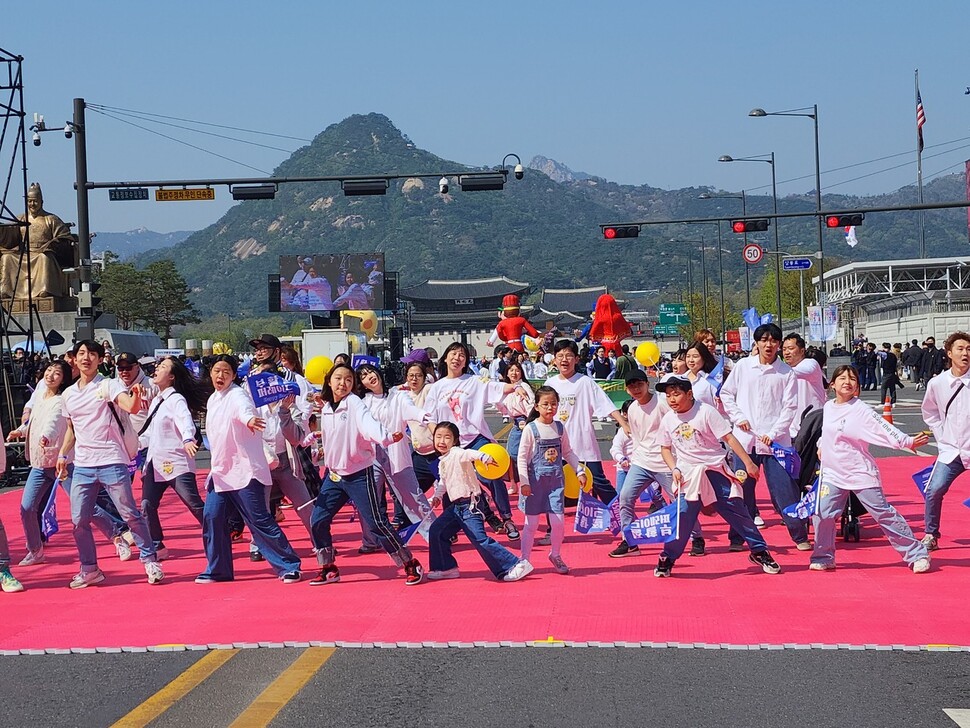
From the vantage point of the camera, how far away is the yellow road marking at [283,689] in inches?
216

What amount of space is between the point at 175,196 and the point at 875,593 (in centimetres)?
1925

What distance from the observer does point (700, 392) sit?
1056 cm

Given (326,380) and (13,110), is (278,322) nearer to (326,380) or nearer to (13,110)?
(13,110)

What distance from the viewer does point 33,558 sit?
10625mm

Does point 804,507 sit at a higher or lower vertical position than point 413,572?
higher

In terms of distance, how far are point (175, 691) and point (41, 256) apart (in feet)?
93.9

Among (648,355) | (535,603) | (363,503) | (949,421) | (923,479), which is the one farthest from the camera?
(648,355)

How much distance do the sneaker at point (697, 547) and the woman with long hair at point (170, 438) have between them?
13.4 ft

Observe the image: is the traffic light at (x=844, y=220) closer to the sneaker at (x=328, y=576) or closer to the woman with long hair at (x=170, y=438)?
the woman with long hair at (x=170, y=438)

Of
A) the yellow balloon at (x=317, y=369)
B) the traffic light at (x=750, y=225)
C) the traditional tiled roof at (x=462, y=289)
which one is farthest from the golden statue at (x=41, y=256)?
the traditional tiled roof at (x=462, y=289)

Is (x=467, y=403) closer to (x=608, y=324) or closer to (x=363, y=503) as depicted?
(x=363, y=503)

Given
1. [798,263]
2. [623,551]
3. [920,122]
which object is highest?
[920,122]

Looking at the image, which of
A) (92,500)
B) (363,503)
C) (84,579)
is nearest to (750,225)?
(363,503)

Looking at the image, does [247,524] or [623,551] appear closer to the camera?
[247,524]
